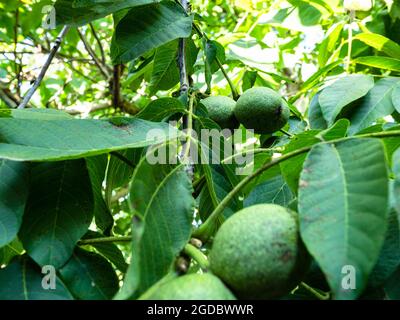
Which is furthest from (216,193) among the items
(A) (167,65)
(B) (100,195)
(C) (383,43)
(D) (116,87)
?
(D) (116,87)

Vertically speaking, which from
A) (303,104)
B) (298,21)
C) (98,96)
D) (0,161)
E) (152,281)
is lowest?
(98,96)

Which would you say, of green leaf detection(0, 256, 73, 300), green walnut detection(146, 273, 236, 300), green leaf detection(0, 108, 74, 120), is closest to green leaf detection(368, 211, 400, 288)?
green walnut detection(146, 273, 236, 300)

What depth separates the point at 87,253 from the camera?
98 centimetres

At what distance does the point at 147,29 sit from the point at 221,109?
0.40 meters

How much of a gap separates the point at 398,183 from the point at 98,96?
157 inches

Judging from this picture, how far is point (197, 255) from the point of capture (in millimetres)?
852

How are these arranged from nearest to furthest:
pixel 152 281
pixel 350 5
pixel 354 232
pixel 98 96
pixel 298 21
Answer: pixel 354 232 < pixel 152 281 < pixel 350 5 < pixel 298 21 < pixel 98 96

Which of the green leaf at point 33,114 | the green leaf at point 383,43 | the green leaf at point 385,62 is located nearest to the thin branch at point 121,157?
the green leaf at point 33,114

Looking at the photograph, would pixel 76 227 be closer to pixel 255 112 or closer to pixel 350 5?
pixel 255 112

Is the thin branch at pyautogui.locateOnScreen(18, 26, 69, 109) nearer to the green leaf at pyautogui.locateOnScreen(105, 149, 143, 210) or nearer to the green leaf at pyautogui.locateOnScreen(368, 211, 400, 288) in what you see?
the green leaf at pyautogui.locateOnScreen(105, 149, 143, 210)

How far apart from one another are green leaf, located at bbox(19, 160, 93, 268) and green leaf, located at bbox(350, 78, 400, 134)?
0.91 m

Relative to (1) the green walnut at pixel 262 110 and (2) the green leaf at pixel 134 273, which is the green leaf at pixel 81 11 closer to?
(1) the green walnut at pixel 262 110

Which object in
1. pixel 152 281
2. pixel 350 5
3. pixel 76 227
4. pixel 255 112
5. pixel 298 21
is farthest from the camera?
pixel 298 21

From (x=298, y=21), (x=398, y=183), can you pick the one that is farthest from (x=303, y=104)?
(x=398, y=183)
